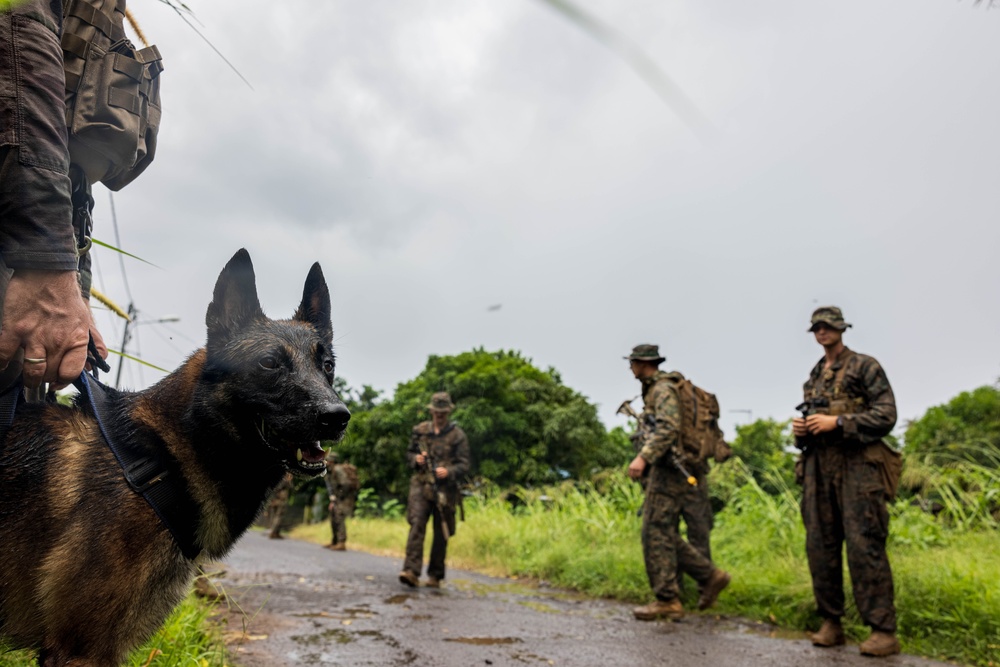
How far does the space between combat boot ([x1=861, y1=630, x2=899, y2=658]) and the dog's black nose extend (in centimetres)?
510

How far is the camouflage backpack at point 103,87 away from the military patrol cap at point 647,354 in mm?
6632

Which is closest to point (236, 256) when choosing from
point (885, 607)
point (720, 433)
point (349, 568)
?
point (885, 607)

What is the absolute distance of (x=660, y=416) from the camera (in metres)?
7.61

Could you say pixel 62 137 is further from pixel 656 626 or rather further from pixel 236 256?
pixel 656 626

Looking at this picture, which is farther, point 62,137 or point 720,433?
point 720,433

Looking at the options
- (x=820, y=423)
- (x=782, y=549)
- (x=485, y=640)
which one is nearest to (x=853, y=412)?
(x=820, y=423)

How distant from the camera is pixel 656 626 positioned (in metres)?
6.75

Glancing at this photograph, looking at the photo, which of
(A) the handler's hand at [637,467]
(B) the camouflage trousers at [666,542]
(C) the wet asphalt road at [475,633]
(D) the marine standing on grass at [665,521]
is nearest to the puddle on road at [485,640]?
(C) the wet asphalt road at [475,633]

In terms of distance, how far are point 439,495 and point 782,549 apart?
4.44m

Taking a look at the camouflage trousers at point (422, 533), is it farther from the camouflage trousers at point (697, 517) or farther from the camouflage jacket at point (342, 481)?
the camouflage jacket at point (342, 481)

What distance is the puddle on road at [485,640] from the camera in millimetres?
5652

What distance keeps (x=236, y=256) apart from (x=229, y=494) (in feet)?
2.54

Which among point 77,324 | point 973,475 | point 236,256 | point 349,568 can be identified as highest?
point 973,475

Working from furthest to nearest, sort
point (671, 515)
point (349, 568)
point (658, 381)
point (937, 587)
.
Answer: point (349, 568) → point (658, 381) → point (671, 515) → point (937, 587)
